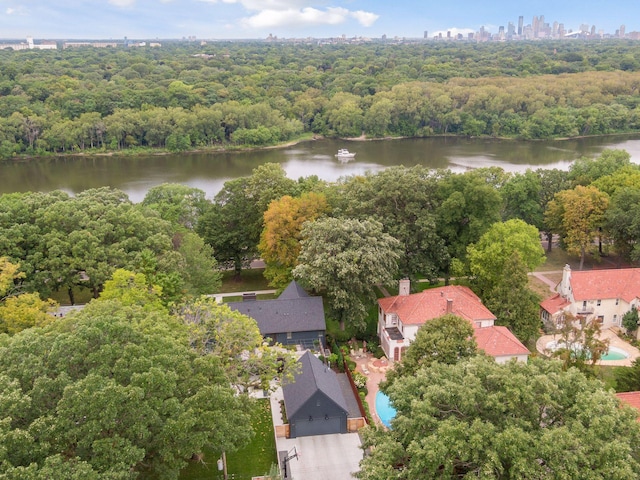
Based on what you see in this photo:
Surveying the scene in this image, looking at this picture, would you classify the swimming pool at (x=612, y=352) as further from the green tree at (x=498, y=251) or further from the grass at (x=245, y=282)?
the grass at (x=245, y=282)

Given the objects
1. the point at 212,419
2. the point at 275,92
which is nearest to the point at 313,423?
the point at 212,419

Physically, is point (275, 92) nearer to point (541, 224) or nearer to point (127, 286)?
point (541, 224)

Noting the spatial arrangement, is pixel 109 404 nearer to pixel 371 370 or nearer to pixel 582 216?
pixel 371 370

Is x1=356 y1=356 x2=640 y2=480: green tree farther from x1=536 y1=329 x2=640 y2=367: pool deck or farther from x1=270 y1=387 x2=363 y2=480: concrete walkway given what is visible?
x1=536 y1=329 x2=640 y2=367: pool deck

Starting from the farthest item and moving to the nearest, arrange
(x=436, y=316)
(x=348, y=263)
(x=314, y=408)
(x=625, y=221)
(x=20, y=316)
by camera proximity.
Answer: (x=625, y=221) → (x=348, y=263) → (x=436, y=316) → (x=20, y=316) → (x=314, y=408)

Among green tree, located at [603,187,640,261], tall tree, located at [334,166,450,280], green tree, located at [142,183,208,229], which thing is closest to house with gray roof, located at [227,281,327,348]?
tall tree, located at [334,166,450,280]

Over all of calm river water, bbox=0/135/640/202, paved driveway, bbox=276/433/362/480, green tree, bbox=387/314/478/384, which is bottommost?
paved driveway, bbox=276/433/362/480

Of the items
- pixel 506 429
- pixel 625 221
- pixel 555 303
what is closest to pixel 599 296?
pixel 555 303
